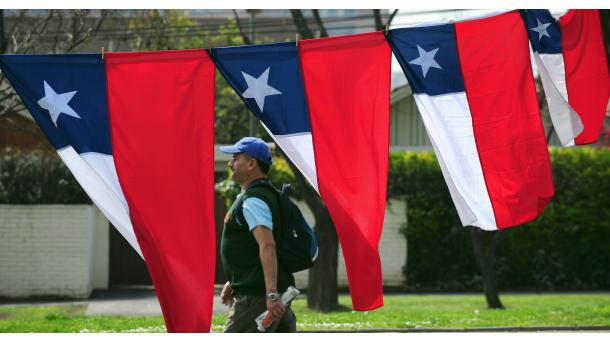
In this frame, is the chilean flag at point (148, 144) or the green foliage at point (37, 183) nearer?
the chilean flag at point (148, 144)

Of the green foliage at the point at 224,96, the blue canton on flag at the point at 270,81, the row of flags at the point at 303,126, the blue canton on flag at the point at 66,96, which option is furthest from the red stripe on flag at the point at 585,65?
the green foliage at the point at 224,96

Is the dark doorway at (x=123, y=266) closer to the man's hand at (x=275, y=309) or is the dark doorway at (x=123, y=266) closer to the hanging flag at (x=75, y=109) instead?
the hanging flag at (x=75, y=109)

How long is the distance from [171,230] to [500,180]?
8.00 ft

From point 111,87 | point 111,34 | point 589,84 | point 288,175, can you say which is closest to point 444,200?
point 288,175

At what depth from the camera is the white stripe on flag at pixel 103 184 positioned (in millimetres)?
7090

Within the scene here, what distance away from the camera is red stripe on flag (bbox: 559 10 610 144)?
7.99 m

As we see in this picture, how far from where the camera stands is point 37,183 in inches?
778

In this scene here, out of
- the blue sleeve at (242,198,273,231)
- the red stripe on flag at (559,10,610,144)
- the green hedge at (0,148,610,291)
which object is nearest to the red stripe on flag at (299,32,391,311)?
the blue sleeve at (242,198,273,231)

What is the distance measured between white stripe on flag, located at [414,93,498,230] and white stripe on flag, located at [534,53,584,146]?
87 cm

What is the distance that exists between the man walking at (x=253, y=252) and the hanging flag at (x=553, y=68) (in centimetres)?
258

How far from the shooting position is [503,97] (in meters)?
7.57

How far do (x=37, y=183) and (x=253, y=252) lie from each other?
14330mm

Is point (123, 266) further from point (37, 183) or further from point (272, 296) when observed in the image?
point (272, 296)

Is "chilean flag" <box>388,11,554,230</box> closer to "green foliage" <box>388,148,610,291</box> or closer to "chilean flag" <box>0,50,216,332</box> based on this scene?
"chilean flag" <box>0,50,216,332</box>
